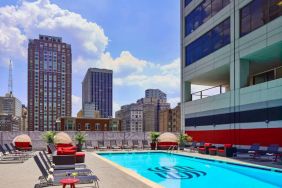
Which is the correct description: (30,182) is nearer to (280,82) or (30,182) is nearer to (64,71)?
(280,82)

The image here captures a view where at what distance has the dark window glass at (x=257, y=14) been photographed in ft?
67.1

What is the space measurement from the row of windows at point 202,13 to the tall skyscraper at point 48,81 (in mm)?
119095

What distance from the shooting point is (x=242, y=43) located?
23.6 meters

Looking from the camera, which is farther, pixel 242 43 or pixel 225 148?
pixel 242 43

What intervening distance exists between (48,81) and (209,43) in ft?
438

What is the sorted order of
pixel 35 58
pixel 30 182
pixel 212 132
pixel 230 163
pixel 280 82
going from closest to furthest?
1. pixel 30 182
2. pixel 230 163
3. pixel 280 82
4. pixel 212 132
5. pixel 35 58

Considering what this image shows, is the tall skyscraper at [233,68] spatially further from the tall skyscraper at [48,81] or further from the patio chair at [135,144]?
the tall skyscraper at [48,81]

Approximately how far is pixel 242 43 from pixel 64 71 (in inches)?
5557

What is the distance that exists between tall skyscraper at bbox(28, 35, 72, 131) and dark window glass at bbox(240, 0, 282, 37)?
12906cm

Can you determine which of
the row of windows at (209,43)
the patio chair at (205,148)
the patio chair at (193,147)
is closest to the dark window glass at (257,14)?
the row of windows at (209,43)

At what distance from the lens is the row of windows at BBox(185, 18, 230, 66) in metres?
26.4

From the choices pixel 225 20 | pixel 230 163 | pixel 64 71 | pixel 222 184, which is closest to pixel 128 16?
pixel 225 20

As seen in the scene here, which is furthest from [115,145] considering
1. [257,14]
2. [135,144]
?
[257,14]

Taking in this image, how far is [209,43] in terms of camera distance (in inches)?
1148
